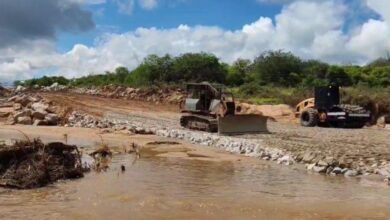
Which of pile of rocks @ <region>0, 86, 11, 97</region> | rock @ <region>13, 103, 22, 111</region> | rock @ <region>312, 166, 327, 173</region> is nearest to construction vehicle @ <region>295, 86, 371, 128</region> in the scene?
rock @ <region>312, 166, 327, 173</region>

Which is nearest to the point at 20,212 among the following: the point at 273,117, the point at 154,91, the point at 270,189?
the point at 270,189

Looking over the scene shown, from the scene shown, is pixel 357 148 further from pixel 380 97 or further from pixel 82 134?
pixel 380 97

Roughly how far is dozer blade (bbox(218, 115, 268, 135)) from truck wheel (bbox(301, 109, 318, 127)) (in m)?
4.74

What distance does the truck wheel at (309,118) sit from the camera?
30953 mm

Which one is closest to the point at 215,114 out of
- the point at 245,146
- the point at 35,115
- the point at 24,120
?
the point at 245,146

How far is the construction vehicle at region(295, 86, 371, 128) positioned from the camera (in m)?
30.1

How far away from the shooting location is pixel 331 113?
30438mm

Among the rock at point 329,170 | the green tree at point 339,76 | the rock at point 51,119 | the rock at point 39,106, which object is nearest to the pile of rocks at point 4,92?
the rock at point 39,106

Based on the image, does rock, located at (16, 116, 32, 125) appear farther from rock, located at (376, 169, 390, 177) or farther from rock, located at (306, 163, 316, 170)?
rock, located at (376, 169, 390, 177)

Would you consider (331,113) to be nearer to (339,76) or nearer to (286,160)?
(286,160)

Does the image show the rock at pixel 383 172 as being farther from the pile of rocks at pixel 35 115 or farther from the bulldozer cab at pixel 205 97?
the pile of rocks at pixel 35 115

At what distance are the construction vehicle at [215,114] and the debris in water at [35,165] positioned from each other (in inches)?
461

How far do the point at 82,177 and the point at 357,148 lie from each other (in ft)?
30.5

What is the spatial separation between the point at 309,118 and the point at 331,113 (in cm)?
127
